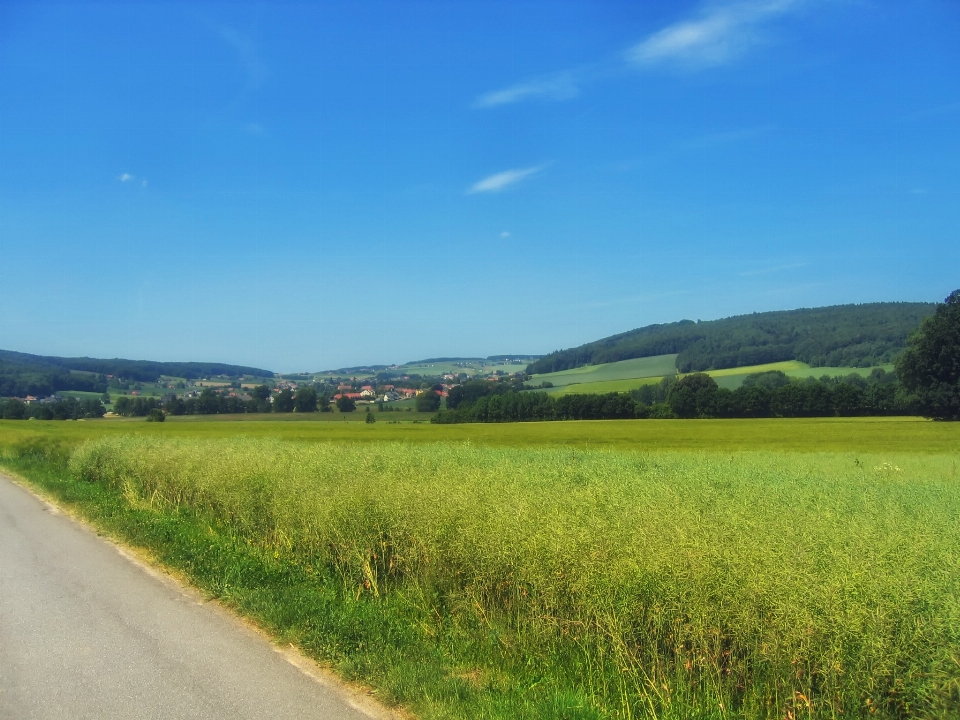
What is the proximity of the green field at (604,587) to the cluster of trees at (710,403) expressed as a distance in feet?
194

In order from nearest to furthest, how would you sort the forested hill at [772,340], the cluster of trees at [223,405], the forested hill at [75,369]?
the cluster of trees at [223,405], the forested hill at [772,340], the forested hill at [75,369]

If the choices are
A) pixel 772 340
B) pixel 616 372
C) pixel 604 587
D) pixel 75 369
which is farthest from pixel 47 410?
pixel 772 340

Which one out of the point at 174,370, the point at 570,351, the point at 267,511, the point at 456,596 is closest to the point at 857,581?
the point at 456,596

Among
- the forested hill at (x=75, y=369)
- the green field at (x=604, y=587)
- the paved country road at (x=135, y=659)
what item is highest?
the forested hill at (x=75, y=369)

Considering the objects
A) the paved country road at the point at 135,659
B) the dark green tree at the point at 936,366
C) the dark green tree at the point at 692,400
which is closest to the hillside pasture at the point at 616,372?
the dark green tree at the point at 692,400

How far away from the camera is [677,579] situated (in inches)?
212

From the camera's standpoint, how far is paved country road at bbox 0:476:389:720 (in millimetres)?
5422

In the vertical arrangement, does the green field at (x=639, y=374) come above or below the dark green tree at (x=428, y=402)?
above

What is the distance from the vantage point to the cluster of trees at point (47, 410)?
8150cm

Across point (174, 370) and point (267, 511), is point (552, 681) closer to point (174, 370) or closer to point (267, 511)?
point (267, 511)

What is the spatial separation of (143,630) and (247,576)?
6.01ft

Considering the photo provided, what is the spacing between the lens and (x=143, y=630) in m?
7.39

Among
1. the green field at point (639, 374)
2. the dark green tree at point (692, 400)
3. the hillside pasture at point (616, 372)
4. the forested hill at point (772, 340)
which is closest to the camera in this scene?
the dark green tree at point (692, 400)

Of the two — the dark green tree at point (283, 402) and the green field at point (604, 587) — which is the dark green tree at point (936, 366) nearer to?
the green field at point (604, 587)
